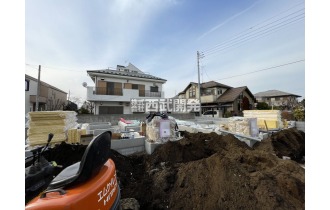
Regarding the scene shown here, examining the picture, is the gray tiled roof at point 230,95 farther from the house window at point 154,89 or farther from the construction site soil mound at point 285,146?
the construction site soil mound at point 285,146

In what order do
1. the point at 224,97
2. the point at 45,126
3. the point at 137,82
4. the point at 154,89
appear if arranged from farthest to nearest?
the point at 224,97 → the point at 154,89 → the point at 137,82 → the point at 45,126

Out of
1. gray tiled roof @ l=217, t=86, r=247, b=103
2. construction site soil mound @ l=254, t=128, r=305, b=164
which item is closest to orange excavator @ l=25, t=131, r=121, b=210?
construction site soil mound @ l=254, t=128, r=305, b=164

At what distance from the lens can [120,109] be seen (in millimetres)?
18172

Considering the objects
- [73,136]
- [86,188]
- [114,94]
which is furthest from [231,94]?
[86,188]

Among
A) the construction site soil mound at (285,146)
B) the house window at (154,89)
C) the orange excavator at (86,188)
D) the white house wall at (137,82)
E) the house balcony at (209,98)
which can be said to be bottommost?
the construction site soil mound at (285,146)

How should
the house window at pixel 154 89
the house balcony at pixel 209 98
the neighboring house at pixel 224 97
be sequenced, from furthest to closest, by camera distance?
the house balcony at pixel 209 98, the neighboring house at pixel 224 97, the house window at pixel 154 89

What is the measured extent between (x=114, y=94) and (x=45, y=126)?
13.0 meters

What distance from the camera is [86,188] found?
1.24 metres

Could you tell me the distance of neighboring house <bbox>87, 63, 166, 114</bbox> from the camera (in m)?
17.2

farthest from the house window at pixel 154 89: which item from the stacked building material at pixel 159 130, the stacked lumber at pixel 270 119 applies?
the stacked building material at pixel 159 130

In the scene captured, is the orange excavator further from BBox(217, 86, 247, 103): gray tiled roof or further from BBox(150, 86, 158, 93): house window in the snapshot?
BBox(217, 86, 247, 103): gray tiled roof

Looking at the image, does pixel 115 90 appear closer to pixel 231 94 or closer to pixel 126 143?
pixel 126 143

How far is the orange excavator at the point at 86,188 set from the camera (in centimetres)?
109
